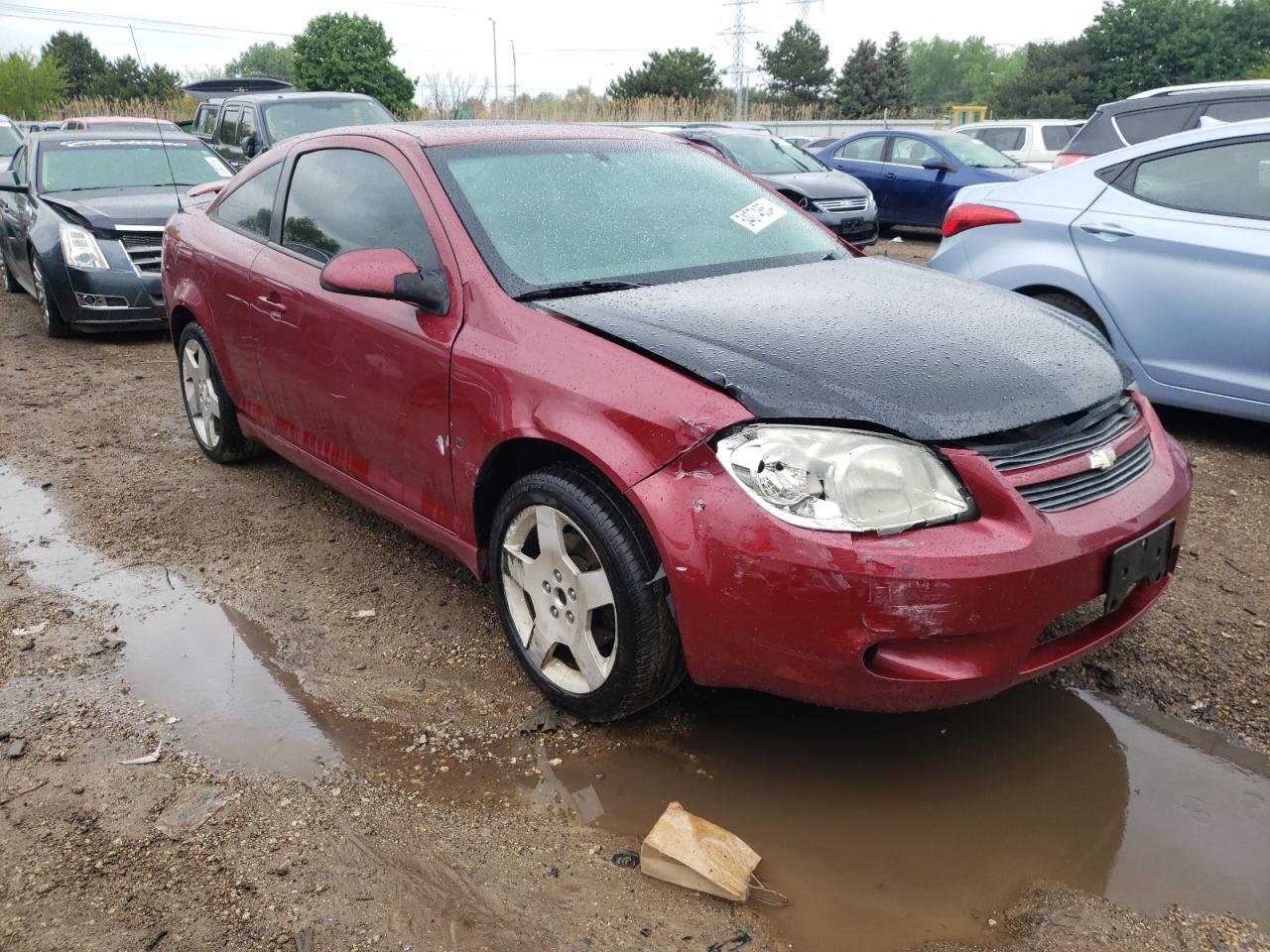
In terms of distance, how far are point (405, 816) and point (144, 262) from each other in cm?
647

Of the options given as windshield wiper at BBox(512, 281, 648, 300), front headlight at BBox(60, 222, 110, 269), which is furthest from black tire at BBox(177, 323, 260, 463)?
front headlight at BBox(60, 222, 110, 269)

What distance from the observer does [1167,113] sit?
716 cm

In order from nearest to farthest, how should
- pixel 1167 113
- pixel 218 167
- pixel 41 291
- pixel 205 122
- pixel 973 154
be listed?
pixel 1167 113 < pixel 41 291 < pixel 218 167 < pixel 205 122 < pixel 973 154

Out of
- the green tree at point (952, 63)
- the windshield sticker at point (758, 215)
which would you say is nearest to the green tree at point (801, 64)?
the green tree at point (952, 63)

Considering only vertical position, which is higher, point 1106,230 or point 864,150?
point 864,150

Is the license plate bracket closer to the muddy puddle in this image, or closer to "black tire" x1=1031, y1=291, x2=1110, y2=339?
the muddy puddle

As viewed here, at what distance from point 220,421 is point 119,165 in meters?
5.15

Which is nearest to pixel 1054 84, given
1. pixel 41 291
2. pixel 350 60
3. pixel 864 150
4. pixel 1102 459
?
pixel 350 60

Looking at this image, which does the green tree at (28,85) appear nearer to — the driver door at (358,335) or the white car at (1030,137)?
the white car at (1030,137)

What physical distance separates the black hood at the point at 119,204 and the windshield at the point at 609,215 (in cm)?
530

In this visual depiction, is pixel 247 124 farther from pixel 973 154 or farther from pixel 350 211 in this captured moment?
pixel 350 211

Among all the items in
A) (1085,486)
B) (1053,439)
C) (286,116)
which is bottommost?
(1085,486)

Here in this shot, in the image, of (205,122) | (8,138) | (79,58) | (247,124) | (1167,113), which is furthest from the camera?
(79,58)

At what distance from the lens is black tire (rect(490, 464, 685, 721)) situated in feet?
8.02
